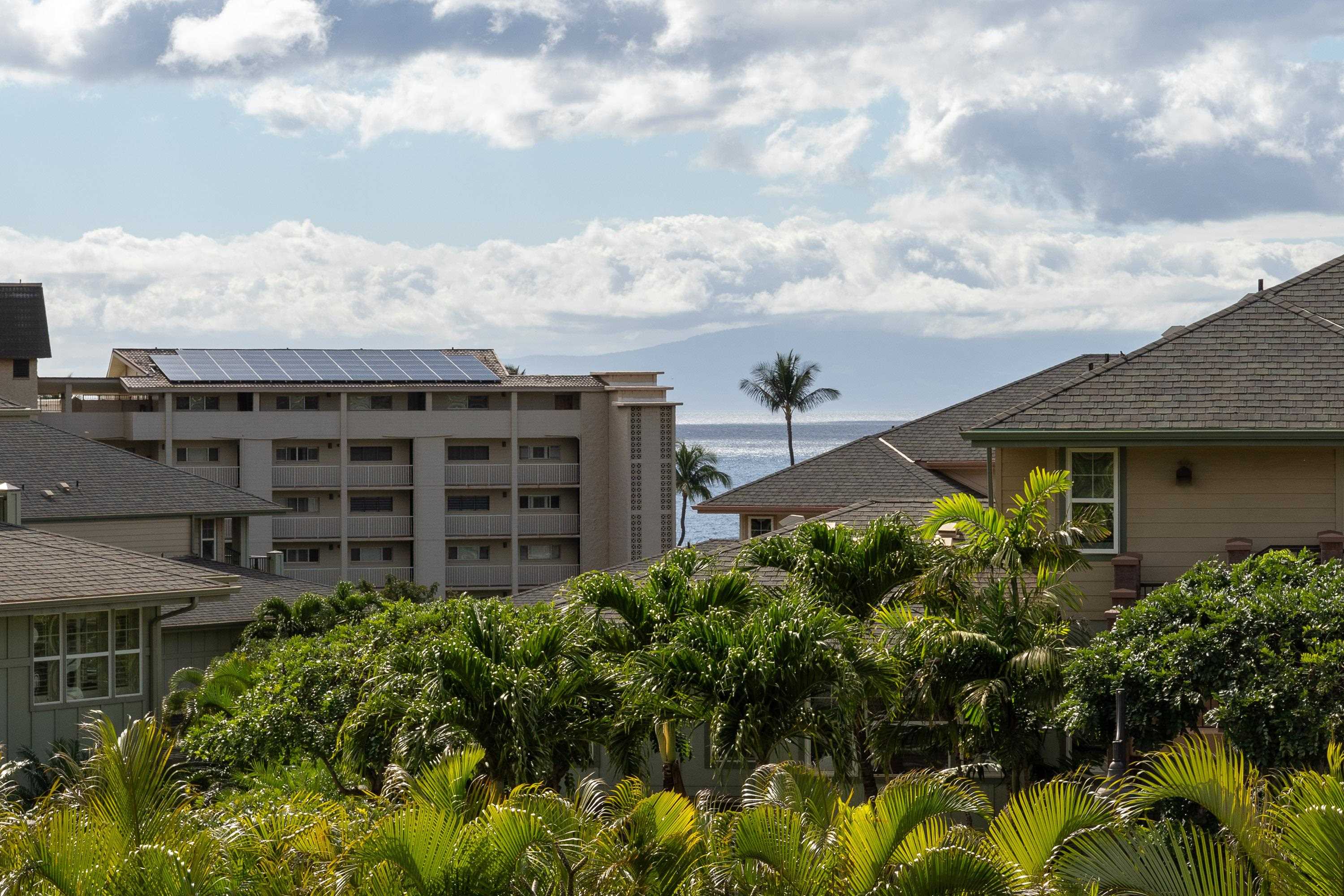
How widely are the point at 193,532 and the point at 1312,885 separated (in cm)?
3943

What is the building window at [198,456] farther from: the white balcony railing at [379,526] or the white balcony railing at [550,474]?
the white balcony railing at [550,474]

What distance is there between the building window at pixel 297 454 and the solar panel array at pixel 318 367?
3.46 meters

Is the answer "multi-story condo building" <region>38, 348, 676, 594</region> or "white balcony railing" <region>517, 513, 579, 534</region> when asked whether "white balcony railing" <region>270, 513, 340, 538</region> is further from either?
"white balcony railing" <region>517, 513, 579, 534</region>

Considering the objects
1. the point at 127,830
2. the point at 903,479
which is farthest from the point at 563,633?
the point at 903,479

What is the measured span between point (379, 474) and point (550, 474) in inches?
342

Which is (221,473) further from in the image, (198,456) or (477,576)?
(477,576)

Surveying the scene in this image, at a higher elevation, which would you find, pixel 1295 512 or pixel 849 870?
pixel 1295 512

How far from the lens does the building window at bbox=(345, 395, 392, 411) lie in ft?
259

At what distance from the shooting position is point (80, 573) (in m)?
22.2

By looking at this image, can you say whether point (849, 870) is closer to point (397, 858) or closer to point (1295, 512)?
point (397, 858)

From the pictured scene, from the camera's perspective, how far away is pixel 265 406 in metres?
78.1

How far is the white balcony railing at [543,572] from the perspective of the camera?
80.1 meters

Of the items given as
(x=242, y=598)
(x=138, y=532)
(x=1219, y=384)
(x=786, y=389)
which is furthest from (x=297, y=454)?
(x=1219, y=384)

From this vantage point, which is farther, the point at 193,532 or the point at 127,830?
the point at 193,532
